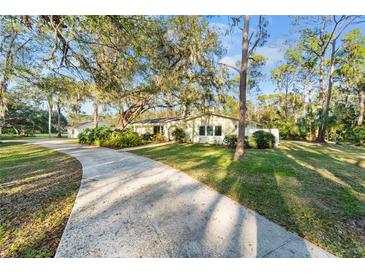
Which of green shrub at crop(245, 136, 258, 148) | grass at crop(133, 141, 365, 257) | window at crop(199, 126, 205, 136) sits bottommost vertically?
grass at crop(133, 141, 365, 257)

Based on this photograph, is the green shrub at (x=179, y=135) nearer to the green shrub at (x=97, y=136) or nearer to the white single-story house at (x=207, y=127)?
the white single-story house at (x=207, y=127)

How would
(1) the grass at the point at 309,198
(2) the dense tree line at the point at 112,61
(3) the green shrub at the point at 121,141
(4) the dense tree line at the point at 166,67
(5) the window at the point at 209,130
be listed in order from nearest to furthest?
1. (1) the grass at the point at 309,198
2. (2) the dense tree line at the point at 112,61
3. (4) the dense tree line at the point at 166,67
4. (3) the green shrub at the point at 121,141
5. (5) the window at the point at 209,130

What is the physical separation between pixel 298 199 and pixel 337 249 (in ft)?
4.96

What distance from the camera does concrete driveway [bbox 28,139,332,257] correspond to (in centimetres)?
198

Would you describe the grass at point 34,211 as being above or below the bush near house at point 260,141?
below

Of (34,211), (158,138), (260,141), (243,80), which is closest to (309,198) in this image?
(34,211)

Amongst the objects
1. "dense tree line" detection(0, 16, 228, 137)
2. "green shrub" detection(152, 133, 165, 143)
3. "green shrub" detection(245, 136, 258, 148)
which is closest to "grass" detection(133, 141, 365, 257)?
"dense tree line" detection(0, 16, 228, 137)

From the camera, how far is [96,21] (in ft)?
10.8

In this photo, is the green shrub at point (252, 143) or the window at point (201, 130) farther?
the window at point (201, 130)

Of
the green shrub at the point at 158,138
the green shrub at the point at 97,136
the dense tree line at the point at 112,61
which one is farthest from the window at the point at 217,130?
the green shrub at the point at 97,136

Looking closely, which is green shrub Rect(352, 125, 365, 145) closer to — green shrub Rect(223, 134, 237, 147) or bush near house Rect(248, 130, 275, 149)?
bush near house Rect(248, 130, 275, 149)

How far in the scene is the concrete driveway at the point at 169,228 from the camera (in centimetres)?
198
